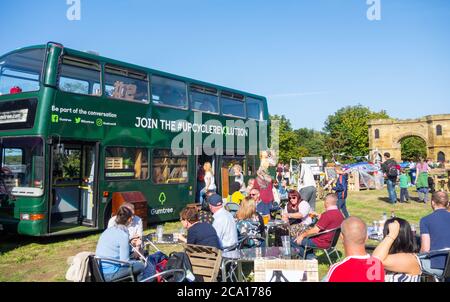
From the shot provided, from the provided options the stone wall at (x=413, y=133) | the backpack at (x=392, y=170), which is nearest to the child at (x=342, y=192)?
the backpack at (x=392, y=170)

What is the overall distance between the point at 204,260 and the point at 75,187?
5897 millimetres

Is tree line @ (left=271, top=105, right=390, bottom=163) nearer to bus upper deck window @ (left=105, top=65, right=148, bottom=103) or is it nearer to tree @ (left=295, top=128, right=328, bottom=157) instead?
tree @ (left=295, top=128, right=328, bottom=157)

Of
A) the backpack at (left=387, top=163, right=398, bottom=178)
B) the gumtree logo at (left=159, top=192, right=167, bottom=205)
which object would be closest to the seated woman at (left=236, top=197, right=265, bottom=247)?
the gumtree logo at (left=159, top=192, right=167, bottom=205)

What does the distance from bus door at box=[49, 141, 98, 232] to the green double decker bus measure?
24mm

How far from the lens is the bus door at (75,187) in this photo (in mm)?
9039

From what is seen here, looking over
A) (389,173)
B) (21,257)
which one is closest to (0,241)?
(21,257)

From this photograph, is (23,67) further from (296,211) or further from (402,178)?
(402,178)

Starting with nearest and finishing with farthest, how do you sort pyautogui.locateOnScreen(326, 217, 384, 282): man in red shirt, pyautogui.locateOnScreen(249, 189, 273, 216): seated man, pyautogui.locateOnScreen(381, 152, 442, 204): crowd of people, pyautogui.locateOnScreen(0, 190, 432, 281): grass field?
pyautogui.locateOnScreen(326, 217, 384, 282): man in red shirt < pyautogui.locateOnScreen(0, 190, 432, 281): grass field < pyautogui.locateOnScreen(249, 189, 273, 216): seated man < pyautogui.locateOnScreen(381, 152, 442, 204): crowd of people

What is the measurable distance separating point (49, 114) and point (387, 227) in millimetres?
6897

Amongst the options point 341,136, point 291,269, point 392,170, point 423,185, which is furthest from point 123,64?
point 341,136

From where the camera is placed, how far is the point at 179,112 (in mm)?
11219

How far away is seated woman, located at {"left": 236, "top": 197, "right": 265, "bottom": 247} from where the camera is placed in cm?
675

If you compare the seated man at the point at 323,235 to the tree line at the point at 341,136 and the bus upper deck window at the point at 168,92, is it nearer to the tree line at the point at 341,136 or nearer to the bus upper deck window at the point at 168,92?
Answer: the bus upper deck window at the point at 168,92
